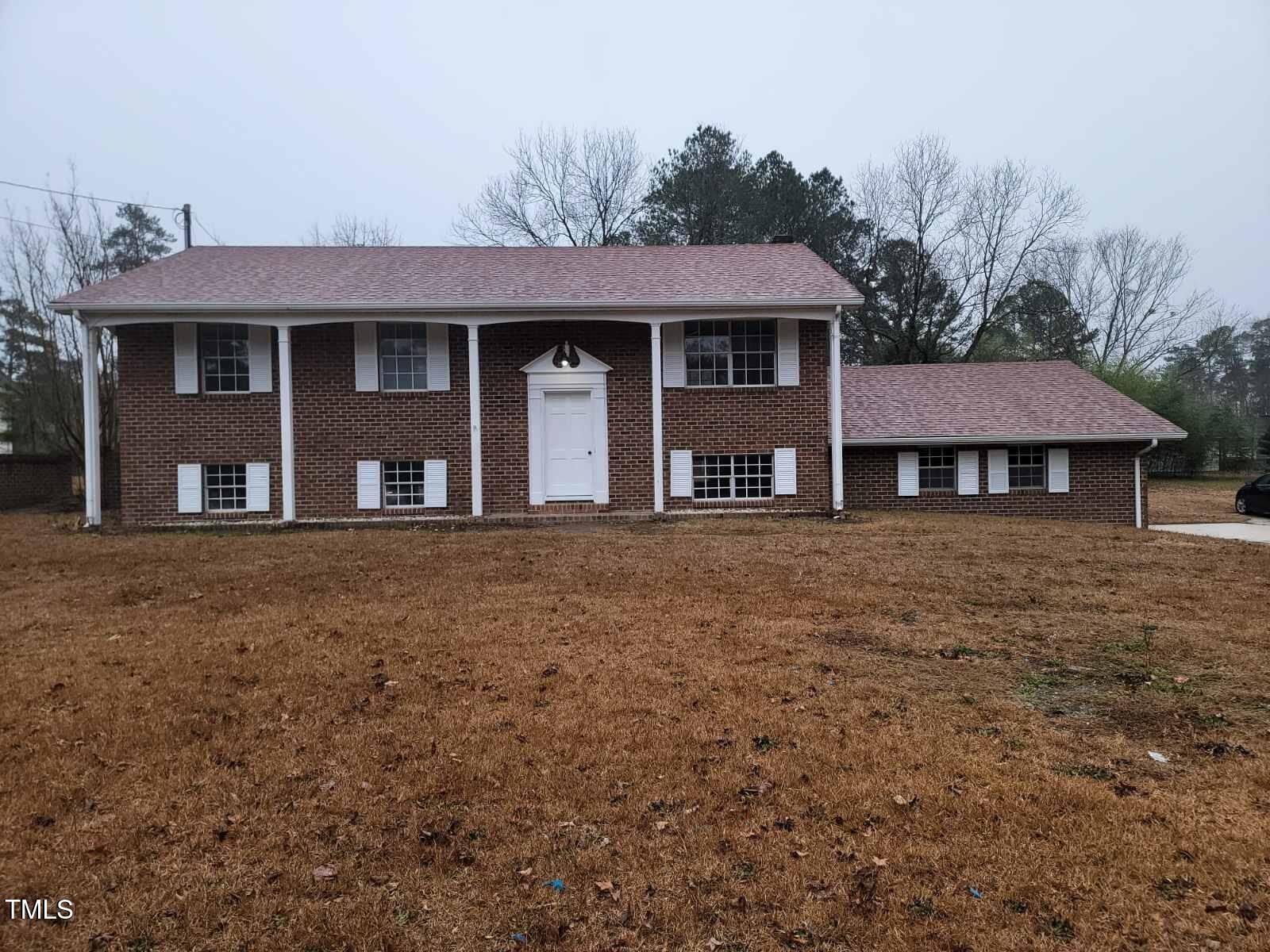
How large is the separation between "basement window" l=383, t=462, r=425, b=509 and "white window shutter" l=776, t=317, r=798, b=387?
7109 mm

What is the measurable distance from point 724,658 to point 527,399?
1042cm

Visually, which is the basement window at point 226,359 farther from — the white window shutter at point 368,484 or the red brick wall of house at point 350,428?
the white window shutter at point 368,484

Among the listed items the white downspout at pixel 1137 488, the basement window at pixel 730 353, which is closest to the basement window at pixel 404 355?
the basement window at pixel 730 353

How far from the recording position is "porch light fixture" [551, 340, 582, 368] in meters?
15.3

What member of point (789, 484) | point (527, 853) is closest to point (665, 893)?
point (527, 853)

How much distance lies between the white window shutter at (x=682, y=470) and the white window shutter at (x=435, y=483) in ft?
14.3

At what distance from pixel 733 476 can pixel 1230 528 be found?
11.5 metres

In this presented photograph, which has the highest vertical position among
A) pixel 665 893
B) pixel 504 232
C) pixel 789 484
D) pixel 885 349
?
pixel 504 232

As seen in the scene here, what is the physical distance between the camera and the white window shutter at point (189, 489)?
14906 millimetres

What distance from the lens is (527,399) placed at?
15414mm

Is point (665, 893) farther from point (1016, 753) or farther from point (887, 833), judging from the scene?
point (1016, 753)

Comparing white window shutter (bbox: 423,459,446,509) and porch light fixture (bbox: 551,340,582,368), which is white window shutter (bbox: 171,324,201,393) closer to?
white window shutter (bbox: 423,459,446,509)

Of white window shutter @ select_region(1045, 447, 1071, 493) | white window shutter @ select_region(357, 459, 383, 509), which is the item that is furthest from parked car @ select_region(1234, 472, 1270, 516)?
white window shutter @ select_region(357, 459, 383, 509)

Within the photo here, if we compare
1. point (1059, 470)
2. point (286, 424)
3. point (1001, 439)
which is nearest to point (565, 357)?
point (286, 424)
